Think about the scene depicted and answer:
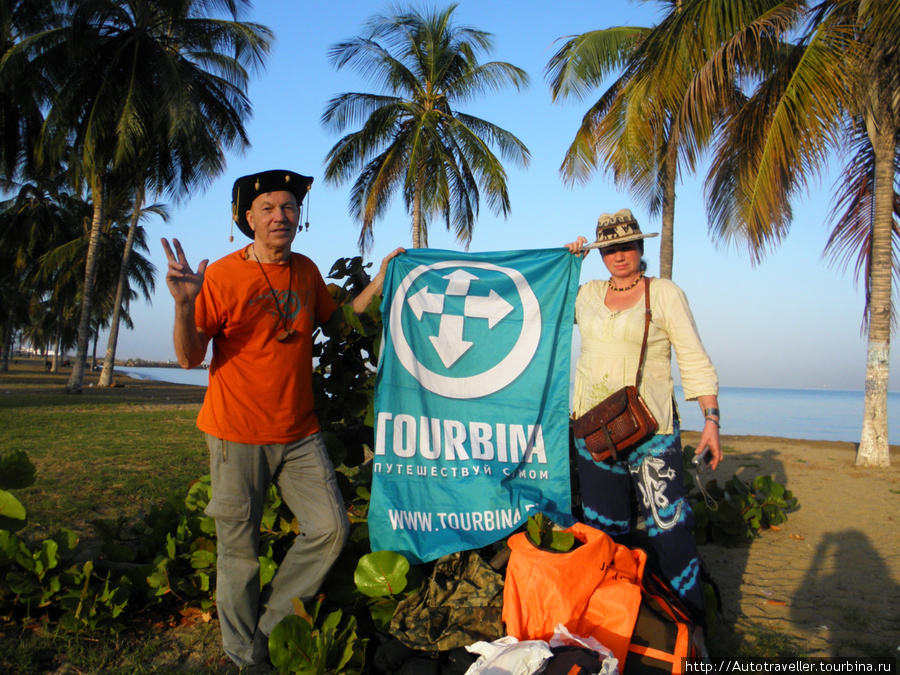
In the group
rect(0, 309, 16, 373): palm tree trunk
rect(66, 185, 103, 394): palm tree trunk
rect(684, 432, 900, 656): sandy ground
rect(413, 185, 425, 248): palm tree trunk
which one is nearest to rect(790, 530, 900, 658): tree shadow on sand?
rect(684, 432, 900, 656): sandy ground

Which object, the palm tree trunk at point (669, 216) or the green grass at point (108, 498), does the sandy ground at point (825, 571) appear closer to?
the green grass at point (108, 498)

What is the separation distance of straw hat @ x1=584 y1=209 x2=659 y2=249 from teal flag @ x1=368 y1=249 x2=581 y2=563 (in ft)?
1.26

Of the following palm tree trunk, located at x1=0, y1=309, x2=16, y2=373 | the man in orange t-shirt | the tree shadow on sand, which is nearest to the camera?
the man in orange t-shirt

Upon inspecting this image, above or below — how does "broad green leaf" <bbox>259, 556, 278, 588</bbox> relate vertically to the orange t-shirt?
below

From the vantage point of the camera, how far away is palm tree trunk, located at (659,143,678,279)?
10.5 m

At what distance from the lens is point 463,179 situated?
1789 cm

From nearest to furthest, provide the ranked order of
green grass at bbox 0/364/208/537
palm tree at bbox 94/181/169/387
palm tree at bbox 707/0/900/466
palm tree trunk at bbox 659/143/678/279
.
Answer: green grass at bbox 0/364/208/537
palm tree at bbox 707/0/900/466
palm tree trunk at bbox 659/143/678/279
palm tree at bbox 94/181/169/387

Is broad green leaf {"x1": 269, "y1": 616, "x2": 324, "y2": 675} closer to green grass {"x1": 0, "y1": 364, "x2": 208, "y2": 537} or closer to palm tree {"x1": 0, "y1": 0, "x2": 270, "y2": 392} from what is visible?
green grass {"x1": 0, "y1": 364, "x2": 208, "y2": 537}

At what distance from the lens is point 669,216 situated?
419 inches

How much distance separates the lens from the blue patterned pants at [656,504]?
293cm

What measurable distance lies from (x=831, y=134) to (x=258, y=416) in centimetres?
782

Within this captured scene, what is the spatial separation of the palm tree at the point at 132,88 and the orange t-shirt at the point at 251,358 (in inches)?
622

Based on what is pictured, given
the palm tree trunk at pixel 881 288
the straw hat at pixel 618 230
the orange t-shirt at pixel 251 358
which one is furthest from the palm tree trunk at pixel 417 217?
the orange t-shirt at pixel 251 358

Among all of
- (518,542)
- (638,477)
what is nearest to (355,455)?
(518,542)
